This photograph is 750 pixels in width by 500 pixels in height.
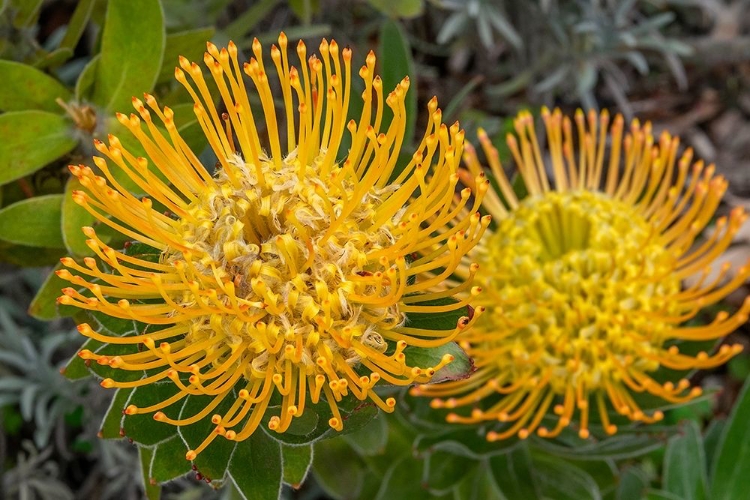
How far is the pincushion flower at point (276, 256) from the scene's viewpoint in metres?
0.82

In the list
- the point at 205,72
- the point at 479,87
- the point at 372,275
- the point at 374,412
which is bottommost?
the point at 374,412

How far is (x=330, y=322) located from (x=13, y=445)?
1355 millimetres

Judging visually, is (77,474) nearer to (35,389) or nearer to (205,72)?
(35,389)

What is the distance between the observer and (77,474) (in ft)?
6.14

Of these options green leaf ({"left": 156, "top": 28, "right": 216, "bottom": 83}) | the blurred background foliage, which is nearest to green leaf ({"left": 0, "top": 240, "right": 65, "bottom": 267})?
the blurred background foliage

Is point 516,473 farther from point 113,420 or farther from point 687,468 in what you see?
point 113,420

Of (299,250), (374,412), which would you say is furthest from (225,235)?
(374,412)

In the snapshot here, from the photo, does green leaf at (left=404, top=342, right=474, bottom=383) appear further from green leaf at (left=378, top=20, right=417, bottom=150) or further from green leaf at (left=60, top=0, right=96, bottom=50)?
green leaf at (left=60, top=0, right=96, bottom=50)

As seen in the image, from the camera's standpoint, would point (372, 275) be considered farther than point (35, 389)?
No

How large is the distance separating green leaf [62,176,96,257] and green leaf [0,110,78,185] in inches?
3.0

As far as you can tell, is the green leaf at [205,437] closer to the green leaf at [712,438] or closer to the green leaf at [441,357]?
the green leaf at [441,357]

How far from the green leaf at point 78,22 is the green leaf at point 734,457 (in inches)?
56.7

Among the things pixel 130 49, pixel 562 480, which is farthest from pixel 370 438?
pixel 130 49

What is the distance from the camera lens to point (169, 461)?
918 millimetres
